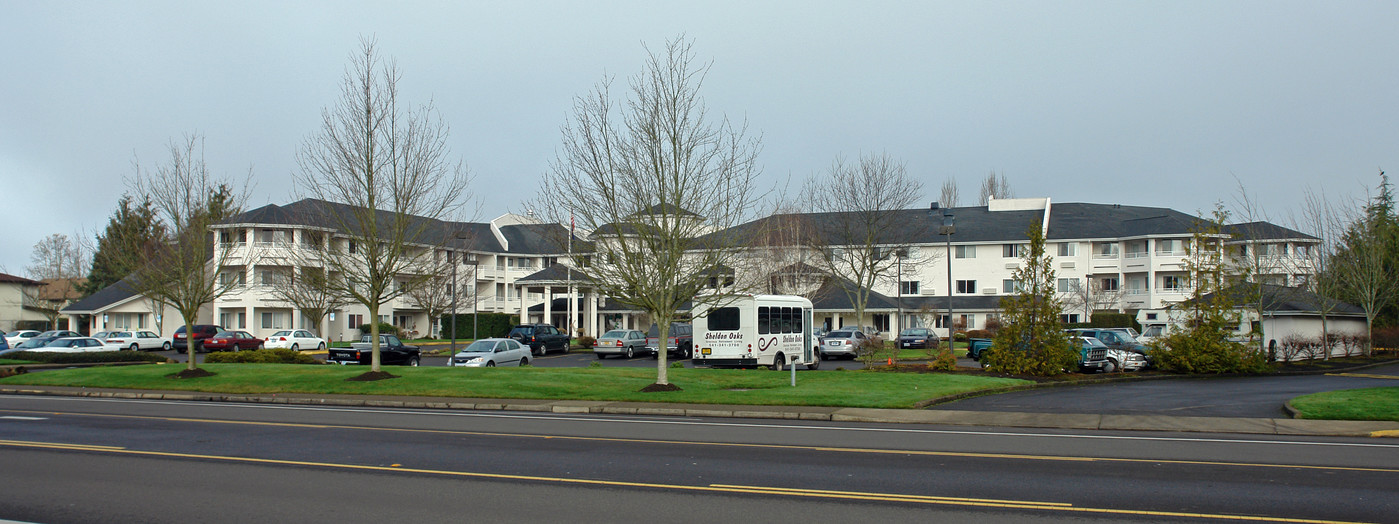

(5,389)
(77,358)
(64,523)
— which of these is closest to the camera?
(64,523)

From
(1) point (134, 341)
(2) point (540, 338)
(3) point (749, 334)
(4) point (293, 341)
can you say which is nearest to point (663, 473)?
(3) point (749, 334)

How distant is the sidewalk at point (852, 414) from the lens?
53.5 ft

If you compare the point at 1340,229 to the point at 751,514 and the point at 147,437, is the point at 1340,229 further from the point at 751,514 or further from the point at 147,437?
the point at 147,437

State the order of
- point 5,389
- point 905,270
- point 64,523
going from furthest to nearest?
point 905,270, point 5,389, point 64,523

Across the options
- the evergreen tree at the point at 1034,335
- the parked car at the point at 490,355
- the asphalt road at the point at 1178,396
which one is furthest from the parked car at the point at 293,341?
the asphalt road at the point at 1178,396

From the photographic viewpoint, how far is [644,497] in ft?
30.2

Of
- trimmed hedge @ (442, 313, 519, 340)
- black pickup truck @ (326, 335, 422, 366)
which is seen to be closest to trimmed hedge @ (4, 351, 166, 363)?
black pickup truck @ (326, 335, 422, 366)

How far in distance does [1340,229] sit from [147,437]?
46323 millimetres

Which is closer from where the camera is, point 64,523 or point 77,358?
point 64,523

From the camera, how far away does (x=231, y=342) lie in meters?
49.3

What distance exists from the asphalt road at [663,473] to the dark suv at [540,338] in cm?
3011

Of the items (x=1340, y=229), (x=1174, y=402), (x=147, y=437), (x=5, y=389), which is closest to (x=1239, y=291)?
(x=1340, y=229)

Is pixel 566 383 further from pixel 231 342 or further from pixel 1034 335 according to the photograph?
pixel 231 342

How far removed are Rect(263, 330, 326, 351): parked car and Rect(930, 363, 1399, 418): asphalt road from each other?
39.8 metres
